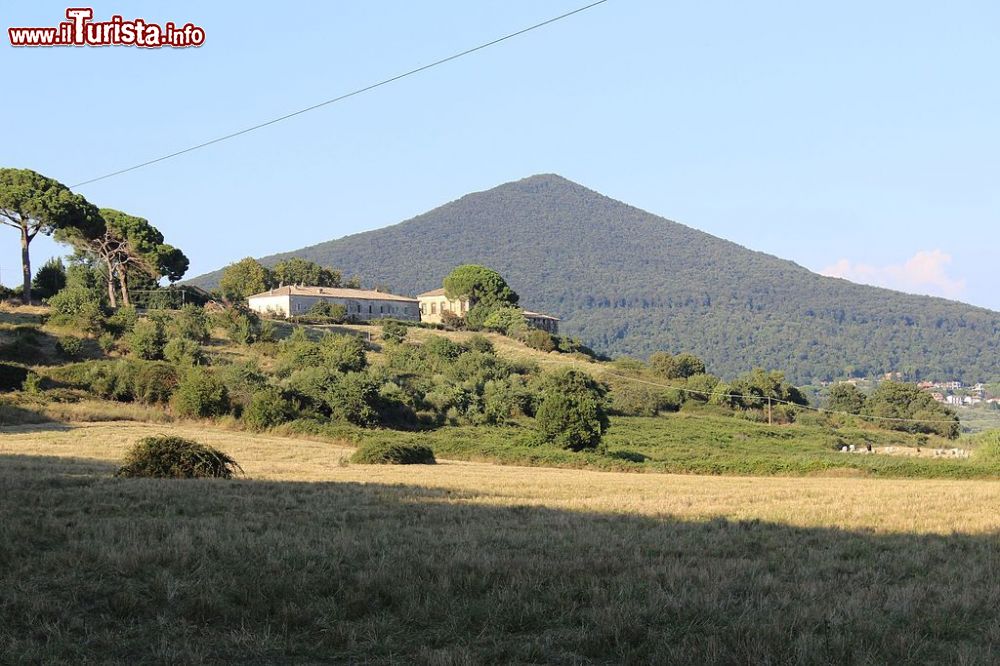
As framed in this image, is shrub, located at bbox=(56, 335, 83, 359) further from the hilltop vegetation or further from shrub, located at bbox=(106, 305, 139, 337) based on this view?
shrub, located at bbox=(106, 305, 139, 337)

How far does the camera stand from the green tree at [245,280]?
486 feet

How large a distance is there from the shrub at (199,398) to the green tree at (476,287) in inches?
3660

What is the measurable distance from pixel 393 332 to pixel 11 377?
53536 mm

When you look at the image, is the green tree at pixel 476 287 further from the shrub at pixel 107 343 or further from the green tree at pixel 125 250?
the shrub at pixel 107 343

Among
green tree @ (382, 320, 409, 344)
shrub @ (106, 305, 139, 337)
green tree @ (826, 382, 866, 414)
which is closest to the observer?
shrub @ (106, 305, 139, 337)

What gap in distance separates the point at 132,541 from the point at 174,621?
9.83 feet

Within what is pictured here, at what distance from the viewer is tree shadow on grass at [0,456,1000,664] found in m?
8.59

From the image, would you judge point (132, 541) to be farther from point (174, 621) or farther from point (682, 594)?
point (682, 594)

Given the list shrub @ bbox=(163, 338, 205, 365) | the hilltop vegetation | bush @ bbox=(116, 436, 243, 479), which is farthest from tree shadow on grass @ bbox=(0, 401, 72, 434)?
shrub @ bbox=(163, 338, 205, 365)

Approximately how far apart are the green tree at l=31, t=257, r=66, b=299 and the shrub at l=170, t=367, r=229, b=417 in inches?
1896

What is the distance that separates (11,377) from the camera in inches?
2222

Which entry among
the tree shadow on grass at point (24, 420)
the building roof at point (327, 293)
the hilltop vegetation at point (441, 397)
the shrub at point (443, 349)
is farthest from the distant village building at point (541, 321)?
the tree shadow on grass at point (24, 420)

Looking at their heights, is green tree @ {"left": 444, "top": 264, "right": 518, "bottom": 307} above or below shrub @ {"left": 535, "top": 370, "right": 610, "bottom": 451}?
above

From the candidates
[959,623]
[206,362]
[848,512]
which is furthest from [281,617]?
[206,362]
